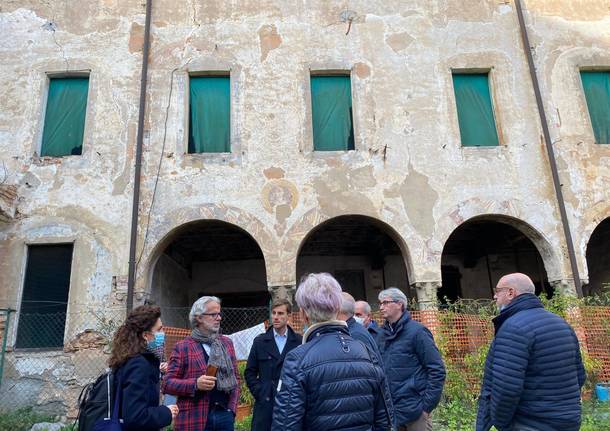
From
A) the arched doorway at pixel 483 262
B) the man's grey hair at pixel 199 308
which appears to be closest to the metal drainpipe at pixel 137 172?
the man's grey hair at pixel 199 308

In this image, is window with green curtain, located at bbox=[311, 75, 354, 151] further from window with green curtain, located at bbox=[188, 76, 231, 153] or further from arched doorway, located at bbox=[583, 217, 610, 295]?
arched doorway, located at bbox=[583, 217, 610, 295]

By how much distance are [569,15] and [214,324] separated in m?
11.2

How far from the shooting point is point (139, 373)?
3.01m

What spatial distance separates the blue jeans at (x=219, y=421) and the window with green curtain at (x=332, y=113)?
6850 mm

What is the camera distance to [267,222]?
9406mm

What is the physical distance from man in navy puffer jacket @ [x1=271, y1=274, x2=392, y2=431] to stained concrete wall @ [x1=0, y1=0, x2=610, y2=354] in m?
6.56

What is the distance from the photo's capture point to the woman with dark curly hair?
295cm

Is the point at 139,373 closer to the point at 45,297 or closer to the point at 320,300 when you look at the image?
the point at 320,300

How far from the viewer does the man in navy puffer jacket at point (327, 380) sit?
7.80ft

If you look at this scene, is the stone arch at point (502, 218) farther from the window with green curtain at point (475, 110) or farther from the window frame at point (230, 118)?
the window frame at point (230, 118)

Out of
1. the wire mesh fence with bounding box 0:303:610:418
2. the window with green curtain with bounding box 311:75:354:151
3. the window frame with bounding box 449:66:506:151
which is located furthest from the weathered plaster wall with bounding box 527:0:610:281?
the window with green curtain with bounding box 311:75:354:151

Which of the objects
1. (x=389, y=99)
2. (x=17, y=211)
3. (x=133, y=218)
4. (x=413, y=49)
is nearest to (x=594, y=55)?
(x=413, y=49)

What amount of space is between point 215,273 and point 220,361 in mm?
9617

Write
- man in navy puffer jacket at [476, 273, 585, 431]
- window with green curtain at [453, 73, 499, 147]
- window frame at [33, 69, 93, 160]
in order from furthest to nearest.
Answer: window with green curtain at [453, 73, 499, 147] < window frame at [33, 69, 93, 160] < man in navy puffer jacket at [476, 273, 585, 431]
